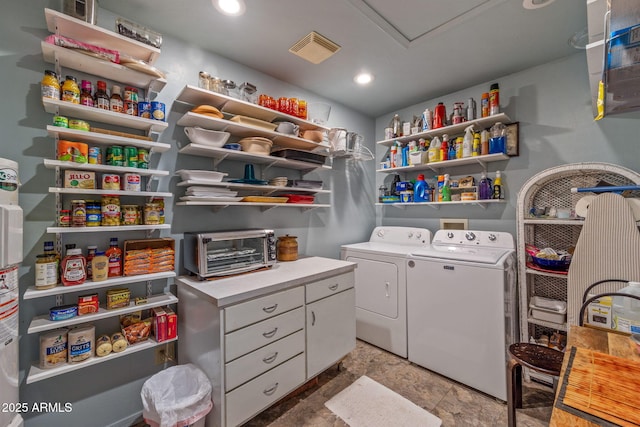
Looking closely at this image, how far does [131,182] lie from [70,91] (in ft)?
1.68

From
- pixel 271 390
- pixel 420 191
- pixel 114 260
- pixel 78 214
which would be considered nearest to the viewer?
pixel 78 214

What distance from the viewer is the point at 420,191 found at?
9.12 feet

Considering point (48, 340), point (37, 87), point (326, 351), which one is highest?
point (37, 87)

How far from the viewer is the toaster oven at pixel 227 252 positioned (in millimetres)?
1683

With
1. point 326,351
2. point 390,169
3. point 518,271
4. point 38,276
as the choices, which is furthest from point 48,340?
point 518,271

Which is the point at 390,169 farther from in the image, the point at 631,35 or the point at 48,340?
the point at 48,340

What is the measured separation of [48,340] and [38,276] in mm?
329

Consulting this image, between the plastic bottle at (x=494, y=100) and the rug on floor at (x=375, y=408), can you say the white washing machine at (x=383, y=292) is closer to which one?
the rug on floor at (x=375, y=408)

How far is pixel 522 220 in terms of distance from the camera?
84.9 inches

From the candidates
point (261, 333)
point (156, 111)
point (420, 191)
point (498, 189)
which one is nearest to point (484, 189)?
point (498, 189)

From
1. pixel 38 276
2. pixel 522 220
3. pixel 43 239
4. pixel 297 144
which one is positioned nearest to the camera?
pixel 38 276

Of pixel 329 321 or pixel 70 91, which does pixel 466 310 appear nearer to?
pixel 329 321

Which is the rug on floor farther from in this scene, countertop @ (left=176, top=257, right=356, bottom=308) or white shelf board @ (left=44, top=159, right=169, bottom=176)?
white shelf board @ (left=44, top=159, right=169, bottom=176)

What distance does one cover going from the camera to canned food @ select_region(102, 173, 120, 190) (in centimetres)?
144
